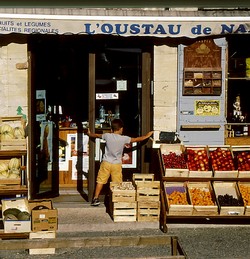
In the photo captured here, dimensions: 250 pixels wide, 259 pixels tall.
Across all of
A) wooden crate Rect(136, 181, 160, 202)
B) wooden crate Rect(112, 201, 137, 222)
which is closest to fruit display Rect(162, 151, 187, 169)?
wooden crate Rect(136, 181, 160, 202)

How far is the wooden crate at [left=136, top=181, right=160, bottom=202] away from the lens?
29.7 ft

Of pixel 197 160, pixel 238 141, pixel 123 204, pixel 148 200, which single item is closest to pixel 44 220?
pixel 123 204

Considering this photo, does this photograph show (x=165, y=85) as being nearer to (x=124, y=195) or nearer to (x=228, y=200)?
(x=124, y=195)

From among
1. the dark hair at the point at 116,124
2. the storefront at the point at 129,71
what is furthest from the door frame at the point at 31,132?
the dark hair at the point at 116,124

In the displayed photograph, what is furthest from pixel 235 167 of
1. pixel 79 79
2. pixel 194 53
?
pixel 79 79

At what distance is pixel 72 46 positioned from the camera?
10.5m

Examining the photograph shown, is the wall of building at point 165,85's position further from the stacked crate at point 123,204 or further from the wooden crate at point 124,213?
the wooden crate at point 124,213

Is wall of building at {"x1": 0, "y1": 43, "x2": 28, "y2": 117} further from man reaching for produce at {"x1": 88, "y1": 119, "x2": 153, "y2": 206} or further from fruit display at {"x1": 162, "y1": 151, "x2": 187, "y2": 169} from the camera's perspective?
fruit display at {"x1": 162, "y1": 151, "x2": 187, "y2": 169}

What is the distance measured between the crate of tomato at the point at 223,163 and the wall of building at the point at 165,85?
3.60 feet

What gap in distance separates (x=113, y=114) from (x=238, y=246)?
3443 mm

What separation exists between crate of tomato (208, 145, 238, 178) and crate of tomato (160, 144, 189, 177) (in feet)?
1.51

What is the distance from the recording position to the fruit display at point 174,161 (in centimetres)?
912

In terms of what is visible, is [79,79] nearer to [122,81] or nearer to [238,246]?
[122,81]

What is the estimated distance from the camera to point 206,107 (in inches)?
389
